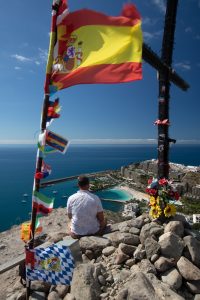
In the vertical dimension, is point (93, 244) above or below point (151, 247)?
below

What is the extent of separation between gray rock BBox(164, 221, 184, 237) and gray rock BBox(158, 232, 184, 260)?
37 cm

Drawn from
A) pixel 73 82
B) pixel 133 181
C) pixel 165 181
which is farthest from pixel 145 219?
pixel 133 181

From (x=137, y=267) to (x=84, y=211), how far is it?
6.36ft

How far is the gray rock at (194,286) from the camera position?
5.05 metres

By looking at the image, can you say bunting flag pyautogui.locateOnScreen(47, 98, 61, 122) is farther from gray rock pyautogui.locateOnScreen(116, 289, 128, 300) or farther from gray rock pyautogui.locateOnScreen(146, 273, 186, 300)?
gray rock pyautogui.locateOnScreen(146, 273, 186, 300)

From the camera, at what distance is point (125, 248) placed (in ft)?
19.4

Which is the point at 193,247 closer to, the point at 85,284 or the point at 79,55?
the point at 85,284

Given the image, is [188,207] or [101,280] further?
[188,207]

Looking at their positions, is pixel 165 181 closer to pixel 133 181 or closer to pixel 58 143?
pixel 58 143

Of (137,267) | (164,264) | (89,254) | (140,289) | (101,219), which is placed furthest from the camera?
(101,219)

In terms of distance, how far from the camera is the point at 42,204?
15.5 feet

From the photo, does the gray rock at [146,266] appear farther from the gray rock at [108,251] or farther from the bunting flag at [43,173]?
the bunting flag at [43,173]

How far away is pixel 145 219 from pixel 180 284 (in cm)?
192

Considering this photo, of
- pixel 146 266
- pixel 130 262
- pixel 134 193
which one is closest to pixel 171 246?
pixel 146 266
